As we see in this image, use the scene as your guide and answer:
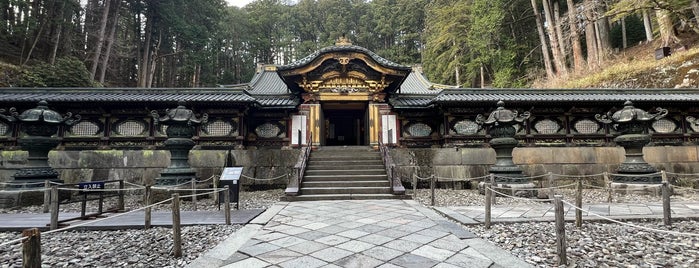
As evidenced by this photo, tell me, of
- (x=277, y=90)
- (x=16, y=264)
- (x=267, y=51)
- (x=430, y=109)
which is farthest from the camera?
(x=267, y=51)

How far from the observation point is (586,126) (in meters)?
11.0

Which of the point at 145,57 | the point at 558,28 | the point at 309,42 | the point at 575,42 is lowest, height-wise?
the point at 575,42

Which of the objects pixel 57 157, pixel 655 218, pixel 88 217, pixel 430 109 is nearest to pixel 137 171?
pixel 57 157

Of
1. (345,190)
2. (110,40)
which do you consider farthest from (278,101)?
(110,40)

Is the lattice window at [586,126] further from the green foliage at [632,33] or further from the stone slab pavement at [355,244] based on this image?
the green foliage at [632,33]

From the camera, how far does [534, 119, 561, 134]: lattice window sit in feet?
36.1

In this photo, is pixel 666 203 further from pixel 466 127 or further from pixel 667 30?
pixel 667 30

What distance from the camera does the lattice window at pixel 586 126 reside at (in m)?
11.0

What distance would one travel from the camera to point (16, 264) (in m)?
3.54

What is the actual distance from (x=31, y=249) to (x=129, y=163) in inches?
378

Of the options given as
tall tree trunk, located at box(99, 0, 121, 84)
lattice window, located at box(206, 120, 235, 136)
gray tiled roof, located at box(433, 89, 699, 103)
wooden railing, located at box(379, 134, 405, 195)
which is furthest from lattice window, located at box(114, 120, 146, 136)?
tall tree trunk, located at box(99, 0, 121, 84)

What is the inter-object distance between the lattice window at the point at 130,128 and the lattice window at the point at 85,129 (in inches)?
27.4

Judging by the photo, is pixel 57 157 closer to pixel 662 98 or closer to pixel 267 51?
pixel 662 98

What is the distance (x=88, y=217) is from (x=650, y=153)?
54.5 feet
